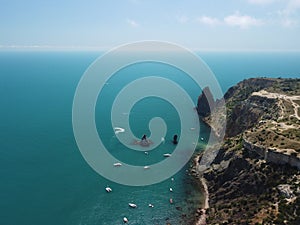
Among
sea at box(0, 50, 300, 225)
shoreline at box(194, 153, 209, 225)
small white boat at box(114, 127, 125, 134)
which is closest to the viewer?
shoreline at box(194, 153, 209, 225)

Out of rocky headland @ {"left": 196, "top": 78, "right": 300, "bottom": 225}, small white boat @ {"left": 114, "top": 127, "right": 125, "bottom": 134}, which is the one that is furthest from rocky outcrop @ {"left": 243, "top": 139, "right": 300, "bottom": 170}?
small white boat @ {"left": 114, "top": 127, "right": 125, "bottom": 134}

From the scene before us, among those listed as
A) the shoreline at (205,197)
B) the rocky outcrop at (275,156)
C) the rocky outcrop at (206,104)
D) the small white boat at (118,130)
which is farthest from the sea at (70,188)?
the rocky outcrop at (206,104)

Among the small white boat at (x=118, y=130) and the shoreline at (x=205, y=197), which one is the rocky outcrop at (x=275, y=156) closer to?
the shoreline at (x=205, y=197)

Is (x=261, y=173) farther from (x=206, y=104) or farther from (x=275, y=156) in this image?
(x=206, y=104)

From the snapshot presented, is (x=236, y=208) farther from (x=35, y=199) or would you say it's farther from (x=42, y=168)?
(x=42, y=168)

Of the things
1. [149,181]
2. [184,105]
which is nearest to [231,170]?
[149,181]

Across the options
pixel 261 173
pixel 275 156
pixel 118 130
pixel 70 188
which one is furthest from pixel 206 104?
pixel 70 188

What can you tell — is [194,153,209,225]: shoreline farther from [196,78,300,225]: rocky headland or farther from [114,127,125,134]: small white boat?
[114,127,125,134]: small white boat

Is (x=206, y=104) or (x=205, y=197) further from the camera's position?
(x=206, y=104)
